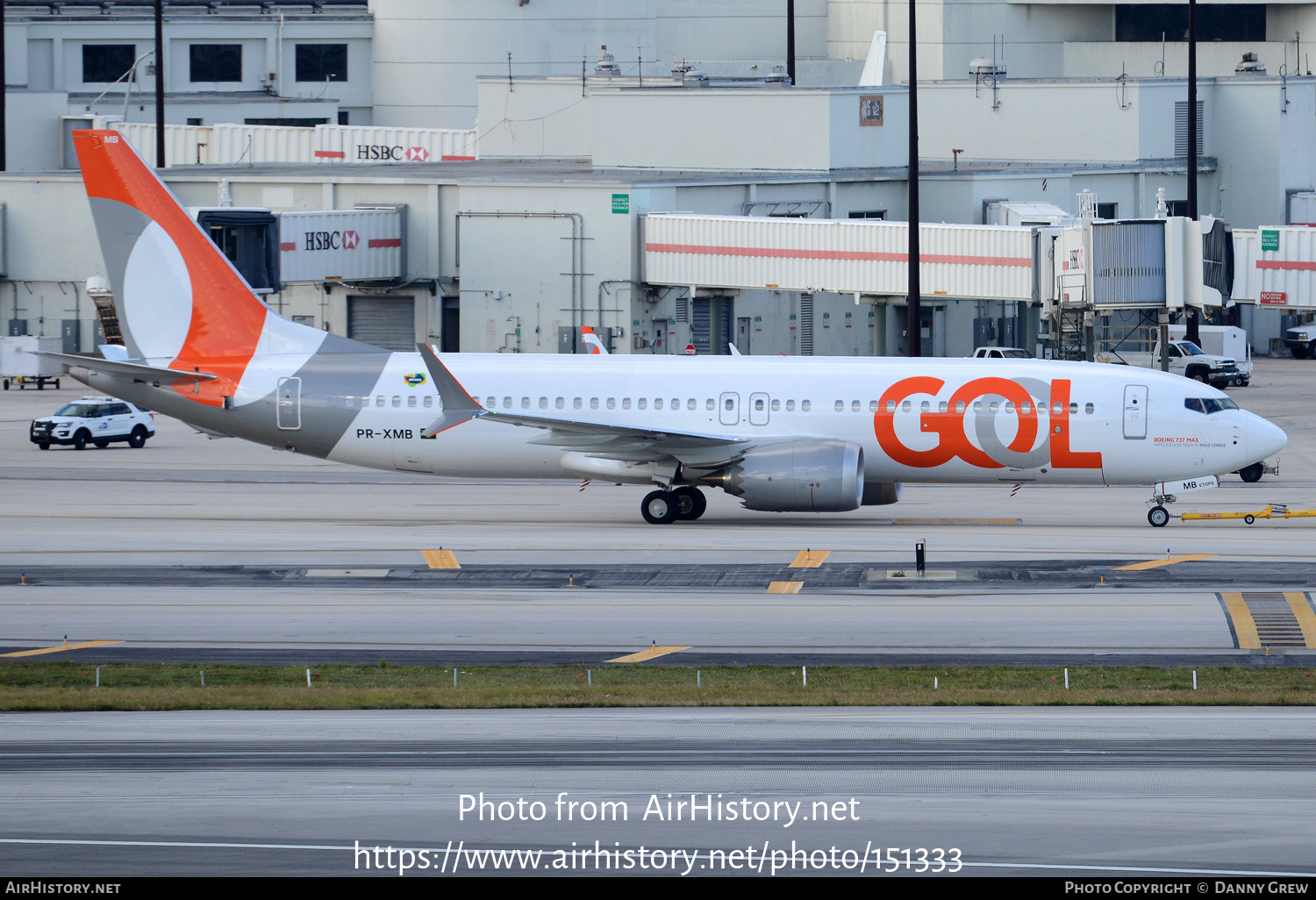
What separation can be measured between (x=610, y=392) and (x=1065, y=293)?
23.1 meters

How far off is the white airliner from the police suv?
14.0 meters

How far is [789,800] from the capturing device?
16.6m

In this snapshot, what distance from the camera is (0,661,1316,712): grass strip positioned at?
2139 cm

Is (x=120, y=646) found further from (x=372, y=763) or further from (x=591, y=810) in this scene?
(x=591, y=810)

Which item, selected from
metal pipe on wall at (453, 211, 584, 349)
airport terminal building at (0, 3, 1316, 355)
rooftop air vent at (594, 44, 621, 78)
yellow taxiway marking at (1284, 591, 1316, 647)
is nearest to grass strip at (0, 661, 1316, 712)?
yellow taxiway marking at (1284, 591, 1316, 647)

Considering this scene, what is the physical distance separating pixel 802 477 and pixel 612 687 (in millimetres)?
13422

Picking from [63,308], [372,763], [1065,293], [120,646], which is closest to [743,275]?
[1065,293]

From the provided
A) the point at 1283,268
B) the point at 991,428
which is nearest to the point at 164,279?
the point at 991,428

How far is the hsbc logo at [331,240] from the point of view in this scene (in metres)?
67.8

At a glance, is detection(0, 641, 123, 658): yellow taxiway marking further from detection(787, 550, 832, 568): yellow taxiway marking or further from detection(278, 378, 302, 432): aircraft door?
detection(278, 378, 302, 432): aircraft door

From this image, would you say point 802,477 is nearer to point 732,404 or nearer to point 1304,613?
point 732,404

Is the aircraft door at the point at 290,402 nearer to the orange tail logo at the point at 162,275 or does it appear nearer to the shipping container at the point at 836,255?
the orange tail logo at the point at 162,275

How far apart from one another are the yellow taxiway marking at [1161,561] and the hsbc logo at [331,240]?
44754 mm

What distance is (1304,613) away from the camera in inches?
1041
